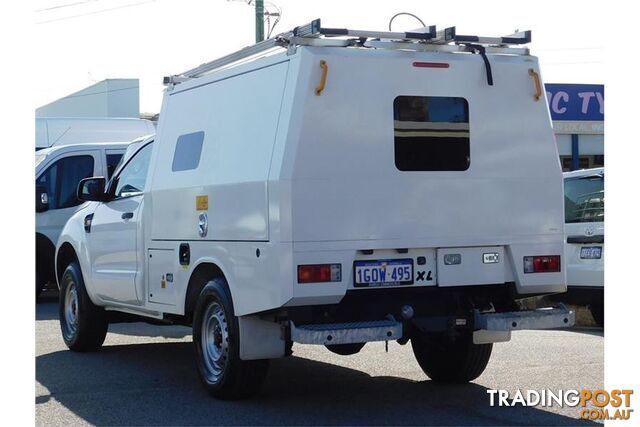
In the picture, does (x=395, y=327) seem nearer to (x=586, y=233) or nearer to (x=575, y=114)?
(x=586, y=233)

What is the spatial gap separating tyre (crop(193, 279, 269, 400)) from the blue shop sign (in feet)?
89.6

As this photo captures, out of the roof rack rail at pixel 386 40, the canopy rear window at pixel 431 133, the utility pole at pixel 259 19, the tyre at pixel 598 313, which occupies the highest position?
the utility pole at pixel 259 19

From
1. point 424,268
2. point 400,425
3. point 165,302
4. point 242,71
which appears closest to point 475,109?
point 424,268

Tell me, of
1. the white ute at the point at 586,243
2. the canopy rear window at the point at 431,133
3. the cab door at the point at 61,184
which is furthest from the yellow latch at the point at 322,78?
the cab door at the point at 61,184

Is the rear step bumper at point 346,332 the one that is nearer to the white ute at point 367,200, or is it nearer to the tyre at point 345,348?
the white ute at point 367,200

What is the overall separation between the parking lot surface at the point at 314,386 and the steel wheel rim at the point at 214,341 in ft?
0.78

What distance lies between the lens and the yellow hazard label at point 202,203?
866cm

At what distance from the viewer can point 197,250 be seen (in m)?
8.79

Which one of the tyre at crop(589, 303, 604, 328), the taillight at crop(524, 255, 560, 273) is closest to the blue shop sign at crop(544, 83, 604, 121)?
the tyre at crop(589, 303, 604, 328)

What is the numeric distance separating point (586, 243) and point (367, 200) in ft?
16.6

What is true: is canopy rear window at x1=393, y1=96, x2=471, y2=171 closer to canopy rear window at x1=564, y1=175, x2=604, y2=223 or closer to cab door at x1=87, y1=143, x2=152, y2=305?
cab door at x1=87, y1=143, x2=152, y2=305

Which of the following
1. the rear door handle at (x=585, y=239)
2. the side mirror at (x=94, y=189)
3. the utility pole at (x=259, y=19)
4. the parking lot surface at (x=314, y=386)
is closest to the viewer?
the parking lot surface at (x=314, y=386)

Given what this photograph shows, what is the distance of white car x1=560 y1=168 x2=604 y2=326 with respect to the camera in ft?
39.4

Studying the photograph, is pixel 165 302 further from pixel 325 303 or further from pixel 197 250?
pixel 325 303
